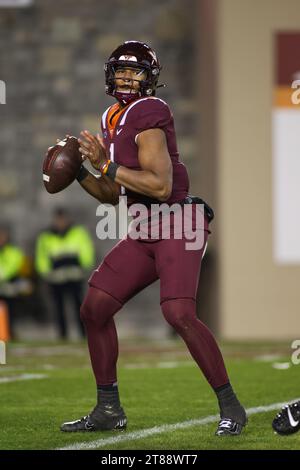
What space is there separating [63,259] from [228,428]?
9929 mm

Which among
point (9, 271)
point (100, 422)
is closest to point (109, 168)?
point (100, 422)

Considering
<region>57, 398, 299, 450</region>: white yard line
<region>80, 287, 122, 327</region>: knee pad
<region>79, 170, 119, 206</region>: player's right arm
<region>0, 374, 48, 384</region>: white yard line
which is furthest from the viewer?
<region>0, 374, 48, 384</region>: white yard line

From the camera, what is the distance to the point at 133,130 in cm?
567

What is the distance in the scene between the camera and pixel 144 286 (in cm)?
584

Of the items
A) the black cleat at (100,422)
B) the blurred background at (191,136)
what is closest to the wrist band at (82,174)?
the black cleat at (100,422)

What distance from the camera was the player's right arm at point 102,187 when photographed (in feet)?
20.0

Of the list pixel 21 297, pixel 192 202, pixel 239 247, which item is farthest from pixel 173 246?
pixel 21 297

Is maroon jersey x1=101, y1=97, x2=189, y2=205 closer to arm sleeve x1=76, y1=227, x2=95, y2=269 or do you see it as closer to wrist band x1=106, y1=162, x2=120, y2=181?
wrist band x1=106, y1=162, x2=120, y2=181

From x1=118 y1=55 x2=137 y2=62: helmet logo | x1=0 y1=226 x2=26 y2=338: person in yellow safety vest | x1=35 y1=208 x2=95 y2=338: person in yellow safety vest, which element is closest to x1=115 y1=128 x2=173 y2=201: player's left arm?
x1=118 y1=55 x2=137 y2=62: helmet logo

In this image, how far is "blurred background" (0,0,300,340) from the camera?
1488 centimetres

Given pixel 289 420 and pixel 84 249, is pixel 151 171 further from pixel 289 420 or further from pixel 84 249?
pixel 84 249

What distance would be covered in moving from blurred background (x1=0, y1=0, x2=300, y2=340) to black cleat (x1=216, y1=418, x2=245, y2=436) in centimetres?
916

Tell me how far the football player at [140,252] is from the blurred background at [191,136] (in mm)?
8925

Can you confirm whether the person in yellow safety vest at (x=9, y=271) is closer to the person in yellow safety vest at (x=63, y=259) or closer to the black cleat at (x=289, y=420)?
the person in yellow safety vest at (x=63, y=259)
